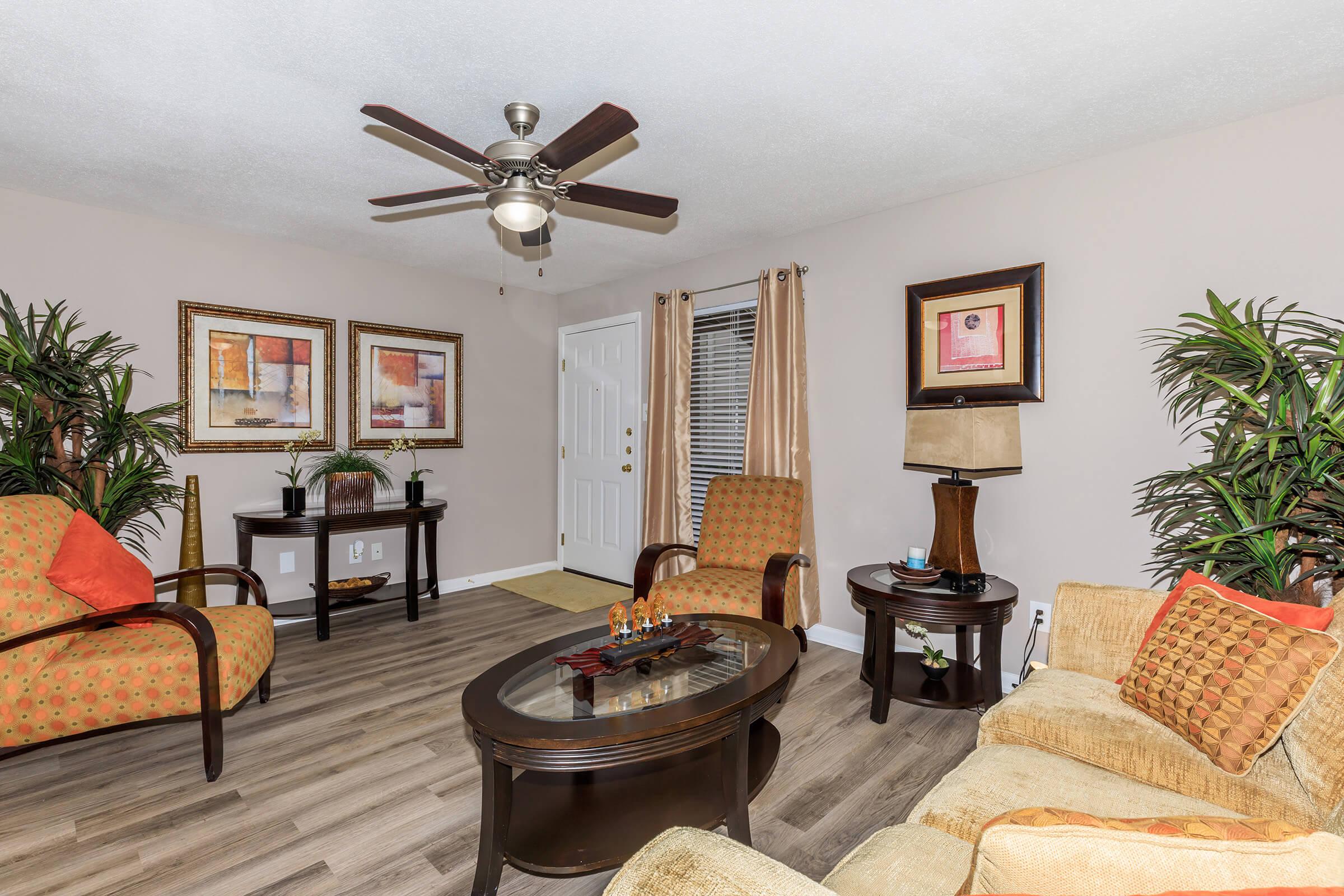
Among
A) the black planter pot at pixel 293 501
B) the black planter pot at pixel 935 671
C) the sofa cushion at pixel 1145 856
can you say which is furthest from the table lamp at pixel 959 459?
the black planter pot at pixel 293 501

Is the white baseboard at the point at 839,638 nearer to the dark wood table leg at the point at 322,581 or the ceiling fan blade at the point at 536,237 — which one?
the ceiling fan blade at the point at 536,237

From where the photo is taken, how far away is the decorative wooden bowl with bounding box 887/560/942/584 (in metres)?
2.88

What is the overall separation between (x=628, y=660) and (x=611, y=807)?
0.45m

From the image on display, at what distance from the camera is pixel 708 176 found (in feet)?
10.4

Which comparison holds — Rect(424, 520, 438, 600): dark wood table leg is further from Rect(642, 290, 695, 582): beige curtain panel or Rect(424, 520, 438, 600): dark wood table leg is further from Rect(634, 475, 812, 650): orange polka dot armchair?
Rect(634, 475, 812, 650): orange polka dot armchair

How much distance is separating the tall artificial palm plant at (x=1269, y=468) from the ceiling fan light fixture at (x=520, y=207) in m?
2.29

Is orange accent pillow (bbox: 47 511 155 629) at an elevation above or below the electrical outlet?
above

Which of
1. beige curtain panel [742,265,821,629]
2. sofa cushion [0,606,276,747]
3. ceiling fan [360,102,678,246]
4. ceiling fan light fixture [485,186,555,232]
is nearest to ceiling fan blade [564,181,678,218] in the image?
ceiling fan [360,102,678,246]

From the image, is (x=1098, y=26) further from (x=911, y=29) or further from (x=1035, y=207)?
(x=1035, y=207)

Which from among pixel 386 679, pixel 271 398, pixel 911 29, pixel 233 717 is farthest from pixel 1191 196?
pixel 271 398

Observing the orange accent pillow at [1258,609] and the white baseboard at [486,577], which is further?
the white baseboard at [486,577]

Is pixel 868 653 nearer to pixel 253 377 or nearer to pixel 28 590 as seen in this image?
pixel 28 590

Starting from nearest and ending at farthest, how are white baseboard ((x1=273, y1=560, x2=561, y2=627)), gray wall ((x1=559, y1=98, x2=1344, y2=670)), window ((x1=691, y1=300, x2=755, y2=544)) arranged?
gray wall ((x1=559, y1=98, x2=1344, y2=670)), window ((x1=691, y1=300, x2=755, y2=544)), white baseboard ((x1=273, y1=560, x2=561, y2=627))

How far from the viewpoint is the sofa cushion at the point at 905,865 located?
1101mm
